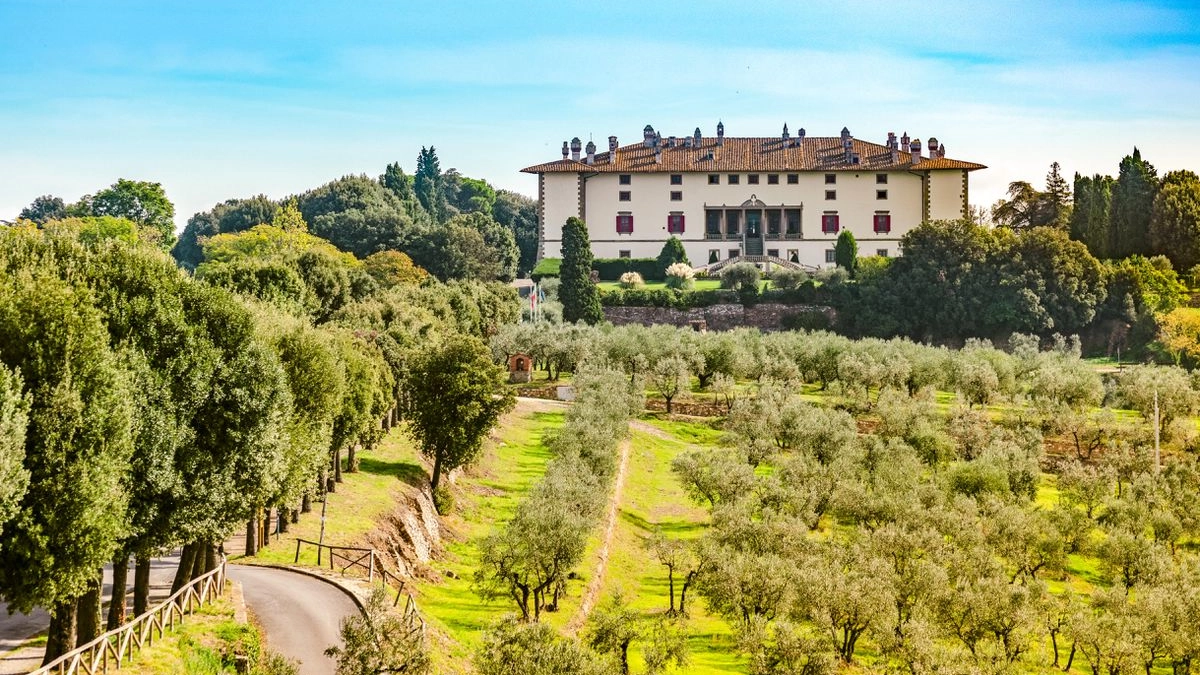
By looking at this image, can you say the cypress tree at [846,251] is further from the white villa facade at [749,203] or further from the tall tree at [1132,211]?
the tall tree at [1132,211]

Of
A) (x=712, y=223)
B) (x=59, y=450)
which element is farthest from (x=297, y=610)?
(x=712, y=223)

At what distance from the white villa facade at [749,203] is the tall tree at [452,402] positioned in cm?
7740

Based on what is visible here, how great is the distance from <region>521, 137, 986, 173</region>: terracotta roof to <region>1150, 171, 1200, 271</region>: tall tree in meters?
18.1

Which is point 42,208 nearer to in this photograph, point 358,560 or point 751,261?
point 751,261

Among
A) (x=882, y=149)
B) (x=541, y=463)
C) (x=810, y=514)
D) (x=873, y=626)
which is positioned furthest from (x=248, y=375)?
(x=882, y=149)

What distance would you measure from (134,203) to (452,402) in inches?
3726

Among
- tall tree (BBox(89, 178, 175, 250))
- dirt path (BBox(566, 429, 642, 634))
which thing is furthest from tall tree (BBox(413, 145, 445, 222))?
dirt path (BBox(566, 429, 642, 634))

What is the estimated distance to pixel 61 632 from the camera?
23547 mm

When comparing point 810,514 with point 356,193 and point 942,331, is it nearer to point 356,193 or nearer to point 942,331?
point 942,331

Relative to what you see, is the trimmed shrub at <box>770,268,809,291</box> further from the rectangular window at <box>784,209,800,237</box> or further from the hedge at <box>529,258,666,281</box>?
the rectangular window at <box>784,209,800,237</box>

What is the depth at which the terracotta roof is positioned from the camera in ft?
424

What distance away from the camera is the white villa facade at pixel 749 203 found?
12875 cm

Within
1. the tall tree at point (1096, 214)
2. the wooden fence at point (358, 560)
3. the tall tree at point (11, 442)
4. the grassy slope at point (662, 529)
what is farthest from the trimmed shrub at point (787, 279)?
the tall tree at point (11, 442)

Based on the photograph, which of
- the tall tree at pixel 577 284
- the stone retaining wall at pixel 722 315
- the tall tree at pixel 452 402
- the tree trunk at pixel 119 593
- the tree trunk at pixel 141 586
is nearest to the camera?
the tree trunk at pixel 119 593
